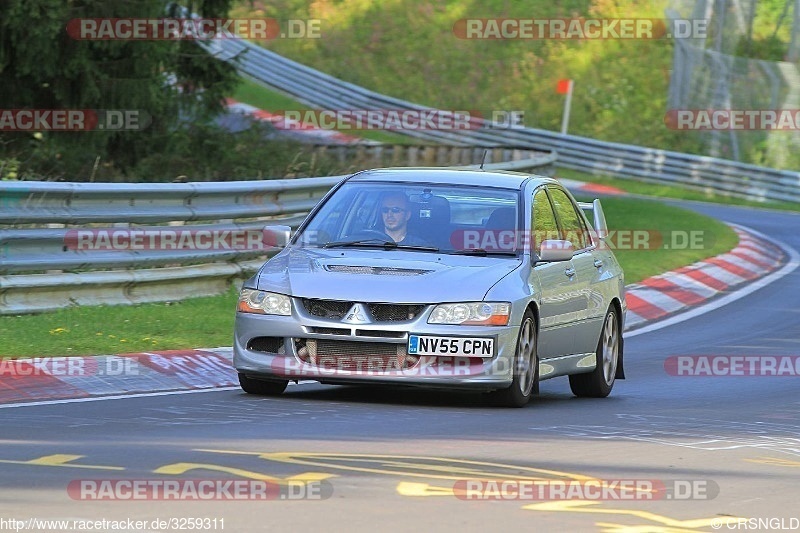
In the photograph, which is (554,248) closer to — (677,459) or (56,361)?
(677,459)

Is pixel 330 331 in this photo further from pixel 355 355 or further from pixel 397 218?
pixel 397 218

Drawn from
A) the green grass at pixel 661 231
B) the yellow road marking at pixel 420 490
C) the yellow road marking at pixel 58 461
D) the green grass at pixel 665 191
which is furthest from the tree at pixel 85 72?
the green grass at pixel 665 191

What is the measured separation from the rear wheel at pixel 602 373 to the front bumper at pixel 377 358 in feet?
5.83

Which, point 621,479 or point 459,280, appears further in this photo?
point 459,280

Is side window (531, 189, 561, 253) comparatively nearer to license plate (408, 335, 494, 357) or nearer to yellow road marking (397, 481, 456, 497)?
license plate (408, 335, 494, 357)

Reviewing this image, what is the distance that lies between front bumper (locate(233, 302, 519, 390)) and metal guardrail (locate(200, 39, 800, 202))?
2264 centimetres

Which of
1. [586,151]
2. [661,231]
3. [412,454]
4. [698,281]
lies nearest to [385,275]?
[412,454]

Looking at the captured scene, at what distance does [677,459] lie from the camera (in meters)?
8.77

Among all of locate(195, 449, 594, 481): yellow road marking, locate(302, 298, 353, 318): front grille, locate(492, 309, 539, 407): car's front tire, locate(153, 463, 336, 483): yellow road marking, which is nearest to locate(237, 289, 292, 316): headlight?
locate(302, 298, 353, 318): front grille

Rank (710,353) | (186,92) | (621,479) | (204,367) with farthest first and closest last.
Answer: (186,92), (710,353), (204,367), (621,479)

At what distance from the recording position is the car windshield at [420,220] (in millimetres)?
11094

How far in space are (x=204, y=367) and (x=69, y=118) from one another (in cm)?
1036

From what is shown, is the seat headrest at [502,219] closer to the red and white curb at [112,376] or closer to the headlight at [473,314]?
the headlight at [473,314]

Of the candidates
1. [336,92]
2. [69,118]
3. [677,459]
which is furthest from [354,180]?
[336,92]
